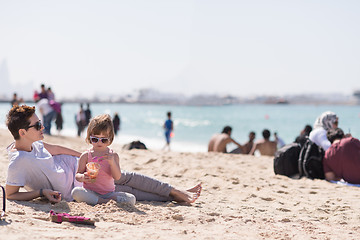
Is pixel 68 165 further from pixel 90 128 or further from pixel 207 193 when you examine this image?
pixel 207 193

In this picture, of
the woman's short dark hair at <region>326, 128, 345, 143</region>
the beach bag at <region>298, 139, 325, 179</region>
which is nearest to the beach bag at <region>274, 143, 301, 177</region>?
the beach bag at <region>298, 139, 325, 179</region>

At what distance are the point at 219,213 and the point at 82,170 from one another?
3.99ft

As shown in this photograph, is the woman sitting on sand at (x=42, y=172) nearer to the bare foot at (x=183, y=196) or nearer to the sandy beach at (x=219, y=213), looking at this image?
the bare foot at (x=183, y=196)

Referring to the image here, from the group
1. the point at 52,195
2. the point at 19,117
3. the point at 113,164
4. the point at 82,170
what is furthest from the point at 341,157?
the point at 19,117

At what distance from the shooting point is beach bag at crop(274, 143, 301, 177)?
241 inches

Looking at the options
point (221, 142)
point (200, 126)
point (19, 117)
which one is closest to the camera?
point (19, 117)

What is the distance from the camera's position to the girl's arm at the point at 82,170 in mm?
3338

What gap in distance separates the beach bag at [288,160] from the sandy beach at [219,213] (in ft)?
1.16

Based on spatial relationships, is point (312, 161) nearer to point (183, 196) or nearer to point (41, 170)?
point (183, 196)

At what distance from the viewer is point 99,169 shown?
3.40 meters

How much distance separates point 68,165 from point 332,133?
3805 mm

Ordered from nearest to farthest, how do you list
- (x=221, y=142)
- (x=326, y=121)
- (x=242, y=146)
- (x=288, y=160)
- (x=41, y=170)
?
(x=41, y=170), (x=288, y=160), (x=326, y=121), (x=221, y=142), (x=242, y=146)

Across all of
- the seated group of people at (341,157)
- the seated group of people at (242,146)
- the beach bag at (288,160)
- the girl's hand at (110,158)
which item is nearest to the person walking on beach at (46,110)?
the seated group of people at (242,146)

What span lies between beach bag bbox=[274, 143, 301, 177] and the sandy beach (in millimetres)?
352
